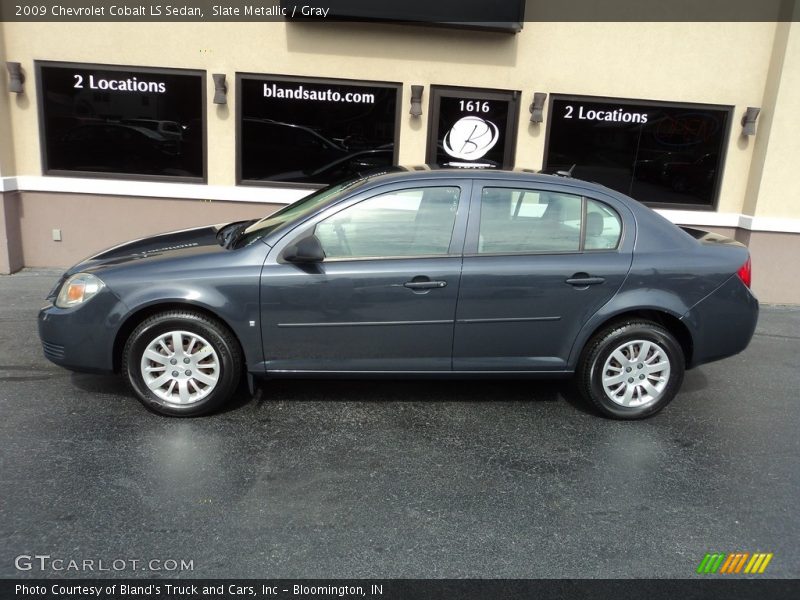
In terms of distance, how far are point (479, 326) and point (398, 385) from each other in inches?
41.1

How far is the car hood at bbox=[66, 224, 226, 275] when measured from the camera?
4391mm

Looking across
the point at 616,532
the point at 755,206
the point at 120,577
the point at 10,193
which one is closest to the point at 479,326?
the point at 616,532

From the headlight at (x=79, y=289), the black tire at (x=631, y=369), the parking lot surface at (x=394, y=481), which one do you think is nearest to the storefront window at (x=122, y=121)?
the parking lot surface at (x=394, y=481)

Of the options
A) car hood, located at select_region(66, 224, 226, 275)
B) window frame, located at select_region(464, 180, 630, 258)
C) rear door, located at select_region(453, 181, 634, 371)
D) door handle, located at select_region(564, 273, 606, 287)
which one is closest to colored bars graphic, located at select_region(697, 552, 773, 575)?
rear door, located at select_region(453, 181, 634, 371)

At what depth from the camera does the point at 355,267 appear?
4.22 meters

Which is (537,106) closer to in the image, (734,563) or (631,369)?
(631,369)

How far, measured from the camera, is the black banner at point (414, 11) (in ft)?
24.5

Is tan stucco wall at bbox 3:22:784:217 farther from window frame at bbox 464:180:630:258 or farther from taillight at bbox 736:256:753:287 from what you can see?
taillight at bbox 736:256:753:287

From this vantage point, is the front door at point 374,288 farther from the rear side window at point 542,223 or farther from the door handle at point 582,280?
the door handle at point 582,280

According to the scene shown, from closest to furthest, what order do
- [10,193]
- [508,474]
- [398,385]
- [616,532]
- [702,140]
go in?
[616,532] < [508,474] < [398,385] < [10,193] < [702,140]

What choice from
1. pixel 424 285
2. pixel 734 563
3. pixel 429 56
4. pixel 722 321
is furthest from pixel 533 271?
pixel 429 56

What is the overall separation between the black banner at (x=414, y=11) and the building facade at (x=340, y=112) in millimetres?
110

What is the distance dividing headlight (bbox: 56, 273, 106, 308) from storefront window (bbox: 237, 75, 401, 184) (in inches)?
162
